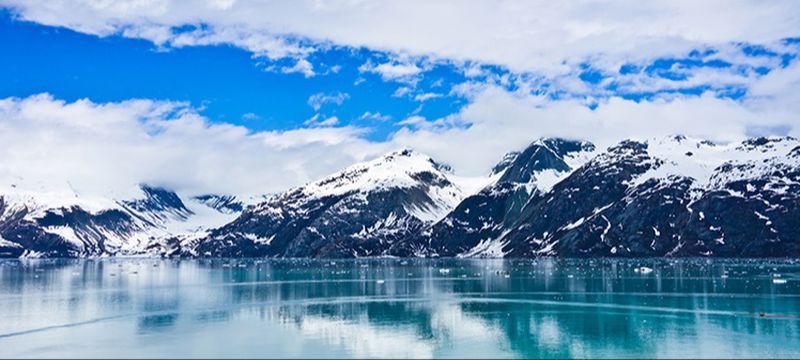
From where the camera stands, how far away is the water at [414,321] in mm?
78750

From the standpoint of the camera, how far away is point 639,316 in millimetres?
105500

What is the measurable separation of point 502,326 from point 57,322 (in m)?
60.9

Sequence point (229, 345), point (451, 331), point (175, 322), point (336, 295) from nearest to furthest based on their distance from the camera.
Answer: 1. point (229, 345)
2. point (451, 331)
3. point (175, 322)
4. point (336, 295)

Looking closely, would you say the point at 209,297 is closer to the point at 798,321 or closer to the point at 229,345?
the point at 229,345

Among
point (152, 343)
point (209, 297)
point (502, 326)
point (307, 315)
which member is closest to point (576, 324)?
point (502, 326)

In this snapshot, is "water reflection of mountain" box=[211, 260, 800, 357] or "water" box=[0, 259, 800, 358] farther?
"water reflection of mountain" box=[211, 260, 800, 357]

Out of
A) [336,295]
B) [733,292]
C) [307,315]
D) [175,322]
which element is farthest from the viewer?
[336,295]

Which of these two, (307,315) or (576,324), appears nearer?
(576,324)

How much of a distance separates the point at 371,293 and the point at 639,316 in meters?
63.3

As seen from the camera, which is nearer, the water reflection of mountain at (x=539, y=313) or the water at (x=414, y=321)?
the water at (x=414, y=321)

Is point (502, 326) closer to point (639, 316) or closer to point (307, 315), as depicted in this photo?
point (639, 316)

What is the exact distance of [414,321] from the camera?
342ft

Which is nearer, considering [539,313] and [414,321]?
[414,321]

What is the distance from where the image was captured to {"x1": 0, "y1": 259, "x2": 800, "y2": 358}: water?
3100 inches
